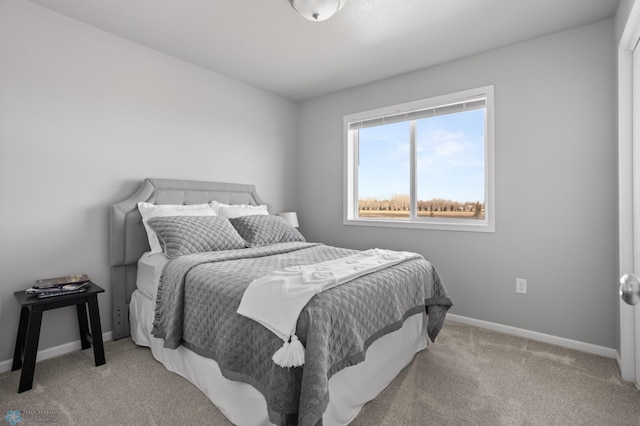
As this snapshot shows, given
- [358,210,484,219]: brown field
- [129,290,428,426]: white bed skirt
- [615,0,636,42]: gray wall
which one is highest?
[615,0,636,42]: gray wall

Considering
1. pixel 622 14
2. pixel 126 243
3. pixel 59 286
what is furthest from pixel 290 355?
pixel 622 14

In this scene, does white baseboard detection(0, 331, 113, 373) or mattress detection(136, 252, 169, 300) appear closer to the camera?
white baseboard detection(0, 331, 113, 373)

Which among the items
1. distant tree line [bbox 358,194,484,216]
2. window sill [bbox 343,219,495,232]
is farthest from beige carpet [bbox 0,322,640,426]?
distant tree line [bbox 358,194,484,216]

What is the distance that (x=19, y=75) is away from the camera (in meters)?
2.27

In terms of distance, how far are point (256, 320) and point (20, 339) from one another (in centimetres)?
187

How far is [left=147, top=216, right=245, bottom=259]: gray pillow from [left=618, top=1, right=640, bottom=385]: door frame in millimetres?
2697

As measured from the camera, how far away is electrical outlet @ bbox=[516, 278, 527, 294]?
110 inches

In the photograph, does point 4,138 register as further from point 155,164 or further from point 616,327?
point 616,327

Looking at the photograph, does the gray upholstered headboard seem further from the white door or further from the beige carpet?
the white door

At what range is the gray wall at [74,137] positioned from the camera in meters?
2.25

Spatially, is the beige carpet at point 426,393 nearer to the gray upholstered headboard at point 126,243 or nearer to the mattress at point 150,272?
the gray upholstered headboard at point 126,243

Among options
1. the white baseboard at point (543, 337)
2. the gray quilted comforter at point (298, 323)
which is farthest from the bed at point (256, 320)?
the white baseboard at point (543, 337)

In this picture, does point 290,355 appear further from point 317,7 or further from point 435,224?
point 435,224

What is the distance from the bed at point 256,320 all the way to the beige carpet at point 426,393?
10 cm
